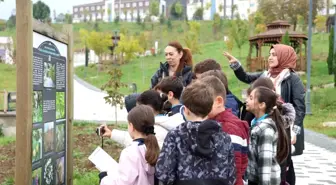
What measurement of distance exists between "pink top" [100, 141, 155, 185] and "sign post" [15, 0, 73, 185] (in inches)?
28.0

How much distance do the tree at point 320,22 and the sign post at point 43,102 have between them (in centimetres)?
4786

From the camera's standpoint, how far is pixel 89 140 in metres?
9.16

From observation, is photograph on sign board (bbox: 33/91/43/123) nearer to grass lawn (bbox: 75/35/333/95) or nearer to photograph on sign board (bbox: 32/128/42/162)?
photograph on sign board (bbox: 32/128/42/162)

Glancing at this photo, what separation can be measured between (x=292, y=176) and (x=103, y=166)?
171 centimetres

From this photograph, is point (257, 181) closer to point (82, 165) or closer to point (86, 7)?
point (82, 165)

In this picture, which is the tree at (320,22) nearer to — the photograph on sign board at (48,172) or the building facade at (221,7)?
the building facade at (221,7)

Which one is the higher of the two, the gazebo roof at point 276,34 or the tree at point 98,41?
the tree at point 98,41

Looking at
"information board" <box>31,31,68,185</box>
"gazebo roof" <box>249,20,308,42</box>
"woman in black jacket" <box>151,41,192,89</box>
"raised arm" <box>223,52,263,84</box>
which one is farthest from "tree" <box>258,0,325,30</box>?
"information board" <box>31,31,68,185</box>

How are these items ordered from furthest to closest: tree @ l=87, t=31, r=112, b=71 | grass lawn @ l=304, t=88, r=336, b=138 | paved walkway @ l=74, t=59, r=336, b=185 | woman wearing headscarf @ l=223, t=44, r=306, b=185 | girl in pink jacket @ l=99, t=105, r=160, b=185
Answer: tree @ l=87, t=31, r=112, b=71 < grass lawn @ l=304, t=88, r=336, b=138 < paved walkway @ l=74, t=59, r=336, b=185 < woman wearing headscarf @ l=223, t=44, r=306, b=185 < girl in pink jacket @ l=99, t=105, r=160, b=185

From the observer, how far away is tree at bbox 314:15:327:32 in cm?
4875

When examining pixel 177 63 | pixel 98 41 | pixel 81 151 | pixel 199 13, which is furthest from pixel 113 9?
pixel 177 63

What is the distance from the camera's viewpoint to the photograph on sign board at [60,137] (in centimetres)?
382

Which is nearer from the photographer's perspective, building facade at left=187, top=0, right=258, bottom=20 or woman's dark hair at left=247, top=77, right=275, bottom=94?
woman's dark hair at left=247, top=77, right=275, bottom=94

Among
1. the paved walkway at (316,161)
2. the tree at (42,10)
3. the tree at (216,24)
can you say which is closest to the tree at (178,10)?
the tree at (216,24)
